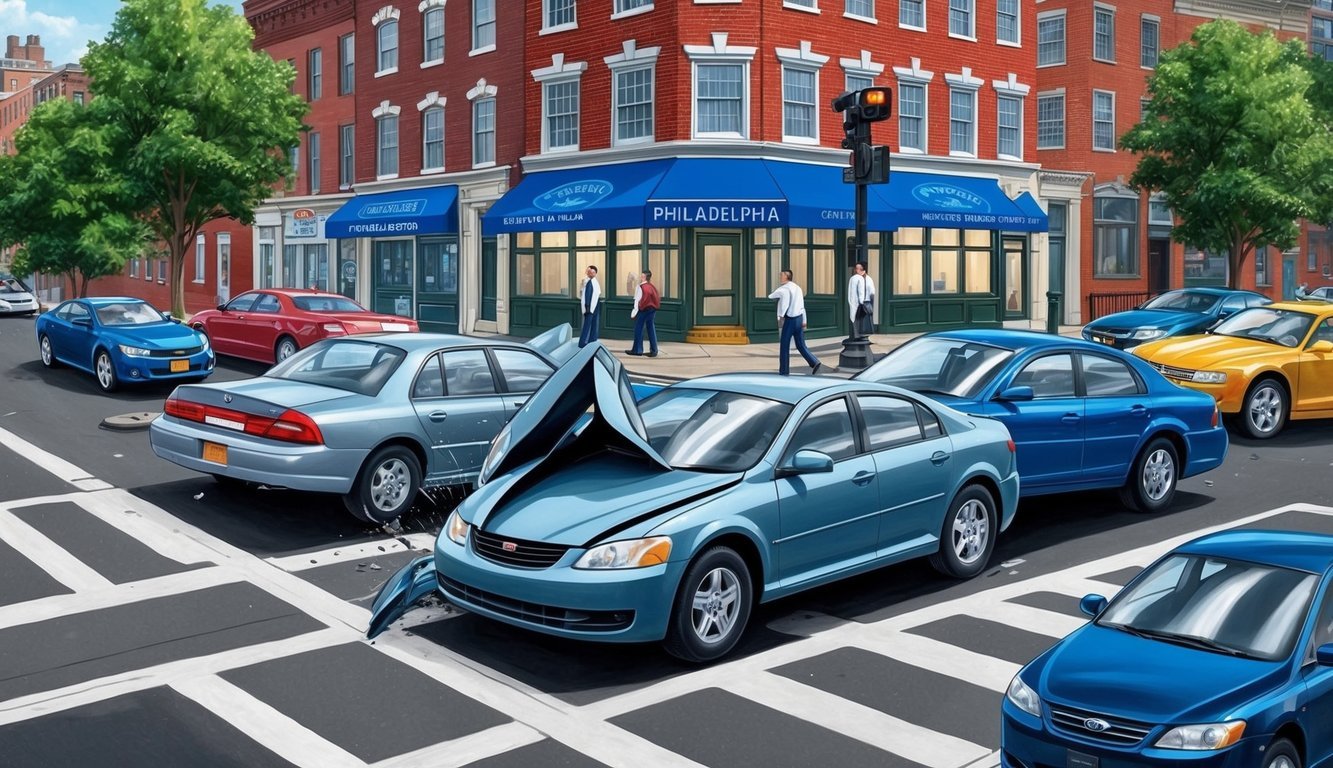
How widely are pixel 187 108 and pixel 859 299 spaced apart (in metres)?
22.5

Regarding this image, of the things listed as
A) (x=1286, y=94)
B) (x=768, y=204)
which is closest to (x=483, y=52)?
(x=768, y=204)

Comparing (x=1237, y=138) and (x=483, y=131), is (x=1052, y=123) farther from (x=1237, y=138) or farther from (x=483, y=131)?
(x=483, y=131)

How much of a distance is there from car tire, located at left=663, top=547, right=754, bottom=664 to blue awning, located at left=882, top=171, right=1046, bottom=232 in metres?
23.4

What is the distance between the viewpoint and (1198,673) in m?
5.14

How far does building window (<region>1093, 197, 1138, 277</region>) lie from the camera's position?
134 feet

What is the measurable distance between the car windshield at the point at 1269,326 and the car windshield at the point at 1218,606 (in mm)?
11351

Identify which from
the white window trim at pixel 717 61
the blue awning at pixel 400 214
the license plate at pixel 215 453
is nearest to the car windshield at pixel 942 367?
the license plate at pixel 215 453

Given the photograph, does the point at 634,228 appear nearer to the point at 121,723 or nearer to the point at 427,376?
the point at 427,376

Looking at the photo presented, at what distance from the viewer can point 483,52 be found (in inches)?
1321

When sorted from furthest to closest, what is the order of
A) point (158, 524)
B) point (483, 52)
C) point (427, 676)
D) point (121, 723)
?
point (483, 52) → point (158, 524) → point (427, 676) → point (121, 723)

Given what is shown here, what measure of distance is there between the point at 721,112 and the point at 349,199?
51.3ft

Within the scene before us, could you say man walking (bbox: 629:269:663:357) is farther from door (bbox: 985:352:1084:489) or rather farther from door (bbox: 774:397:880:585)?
door (bbox: 774:397:880:585)

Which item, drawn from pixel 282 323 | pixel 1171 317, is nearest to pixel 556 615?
pixel 282 323

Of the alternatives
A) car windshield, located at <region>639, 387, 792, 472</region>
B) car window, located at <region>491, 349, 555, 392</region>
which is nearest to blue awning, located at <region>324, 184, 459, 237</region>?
car window, located at <region>491, 349, 555, 392</region>
